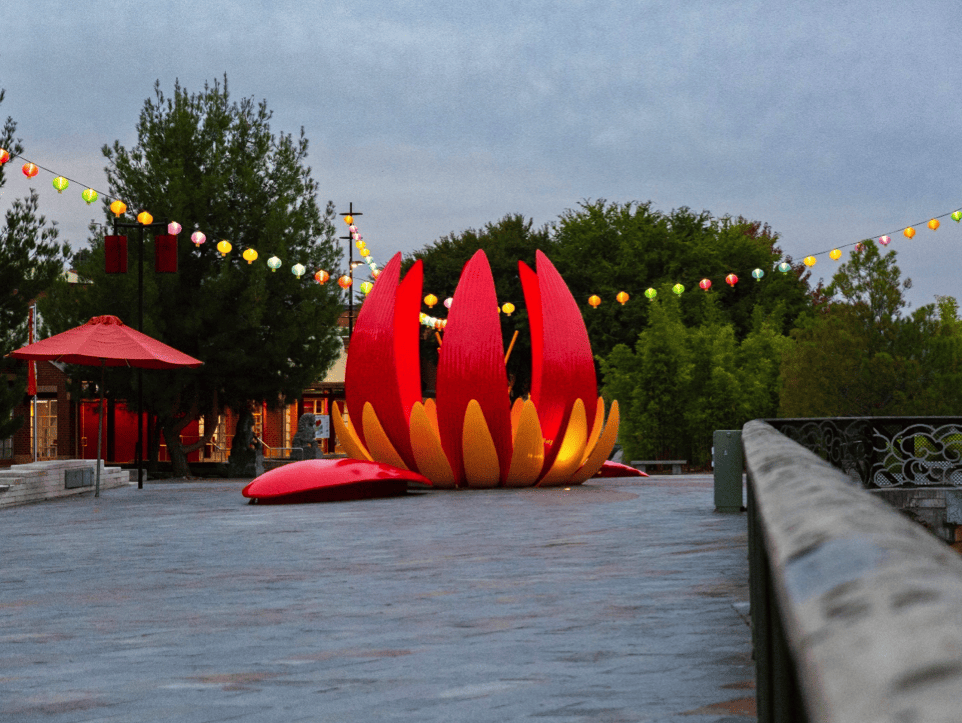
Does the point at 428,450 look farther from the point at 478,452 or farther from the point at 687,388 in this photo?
the point at 687,388

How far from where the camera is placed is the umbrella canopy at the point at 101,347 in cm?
1792

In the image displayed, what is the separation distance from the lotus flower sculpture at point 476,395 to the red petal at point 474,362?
0.7 inches

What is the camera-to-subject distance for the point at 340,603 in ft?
23.6

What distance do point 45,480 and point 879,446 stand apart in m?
13.2

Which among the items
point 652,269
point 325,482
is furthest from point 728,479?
point 652,269

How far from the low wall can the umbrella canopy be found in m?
1.88

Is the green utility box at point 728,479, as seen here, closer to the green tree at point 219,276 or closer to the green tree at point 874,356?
the green tree at point 874,356

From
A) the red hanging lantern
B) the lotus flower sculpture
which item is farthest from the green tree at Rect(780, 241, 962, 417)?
the red hanging lantern

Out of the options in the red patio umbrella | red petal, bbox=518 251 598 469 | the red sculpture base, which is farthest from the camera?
red petal, bbox=518 251 598 469

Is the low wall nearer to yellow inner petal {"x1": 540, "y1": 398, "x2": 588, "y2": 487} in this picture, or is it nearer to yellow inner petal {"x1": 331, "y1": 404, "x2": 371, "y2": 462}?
yellow inner petal {"x1": 331, "y1": 404, "x2": 371, "y2": 462}

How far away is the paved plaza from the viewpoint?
4.60m

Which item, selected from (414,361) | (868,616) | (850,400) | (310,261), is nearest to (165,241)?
(414,361)

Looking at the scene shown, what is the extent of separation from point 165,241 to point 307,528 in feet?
42.1

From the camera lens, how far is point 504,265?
150ft
